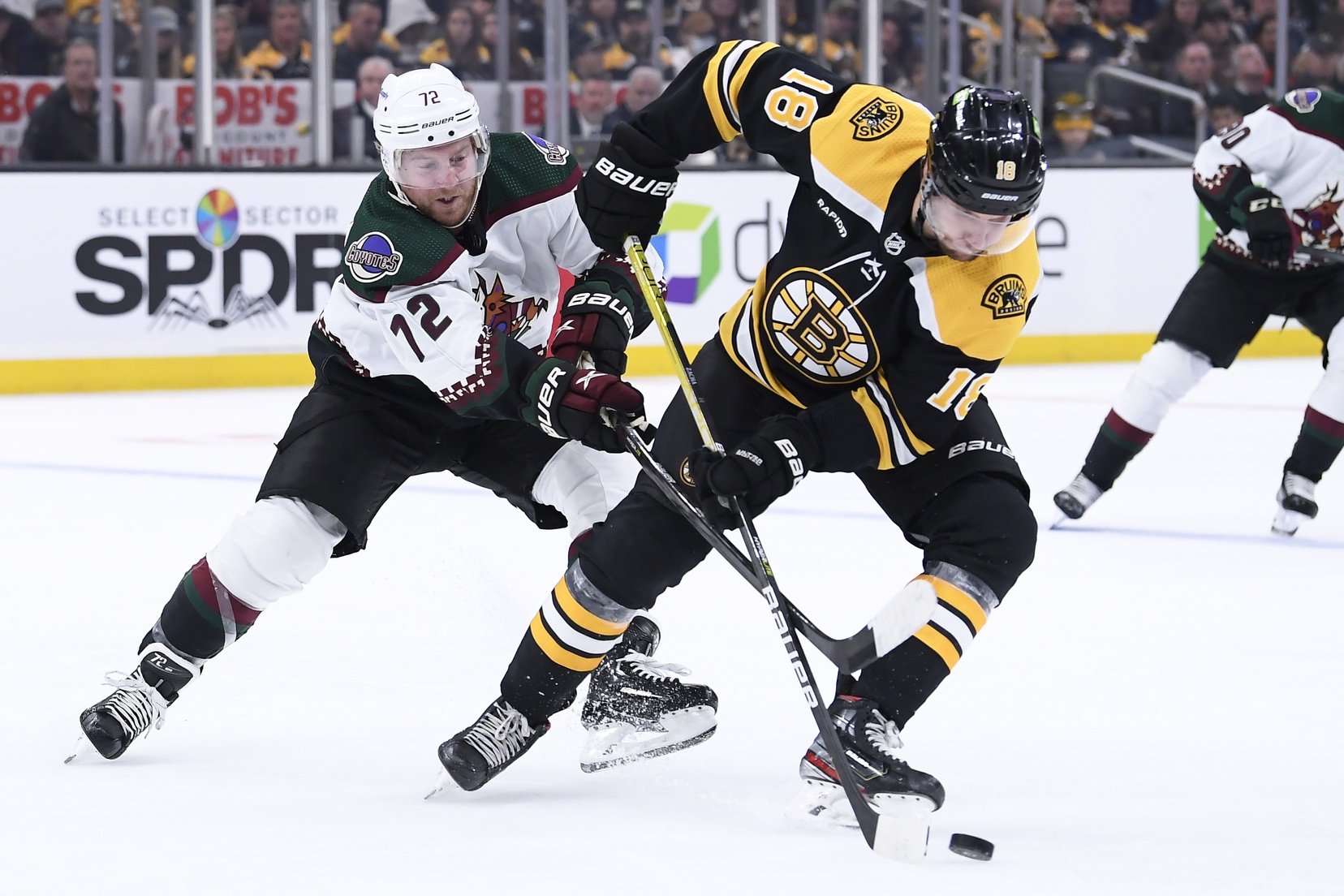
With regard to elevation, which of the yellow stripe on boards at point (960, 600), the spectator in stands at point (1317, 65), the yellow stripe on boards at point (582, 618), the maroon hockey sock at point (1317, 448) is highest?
the yellow stripe on boards at point (960, 600)

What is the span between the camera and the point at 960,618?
2.29 meters

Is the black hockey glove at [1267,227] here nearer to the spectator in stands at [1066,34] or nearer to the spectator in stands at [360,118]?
the spectator in stands at [360,118]

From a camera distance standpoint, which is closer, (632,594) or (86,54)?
(632,594)

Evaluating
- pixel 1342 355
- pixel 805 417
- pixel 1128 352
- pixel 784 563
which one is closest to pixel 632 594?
pixel 805 417

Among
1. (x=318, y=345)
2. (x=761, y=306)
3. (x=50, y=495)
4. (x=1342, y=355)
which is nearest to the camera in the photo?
(x=761, y=306)

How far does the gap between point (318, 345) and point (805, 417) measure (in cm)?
82

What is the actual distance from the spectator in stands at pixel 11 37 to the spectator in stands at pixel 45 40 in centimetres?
2

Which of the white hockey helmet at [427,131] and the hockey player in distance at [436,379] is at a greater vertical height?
the white hockey helmet at [427,131]

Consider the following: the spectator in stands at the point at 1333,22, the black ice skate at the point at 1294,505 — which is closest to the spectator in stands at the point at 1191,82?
the spectator in stands at the point at 1333,22

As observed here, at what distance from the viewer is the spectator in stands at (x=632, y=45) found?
790cm

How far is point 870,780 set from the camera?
221 centimetres

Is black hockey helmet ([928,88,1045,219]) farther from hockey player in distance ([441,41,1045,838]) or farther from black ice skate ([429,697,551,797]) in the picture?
black ice skate ([429,697,551,797])

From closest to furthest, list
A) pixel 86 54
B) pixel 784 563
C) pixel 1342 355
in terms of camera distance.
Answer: pixel 784 563, pixel 1342 355, pixel 86 54

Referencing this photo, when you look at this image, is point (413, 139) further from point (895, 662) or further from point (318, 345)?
point (895, 662)
